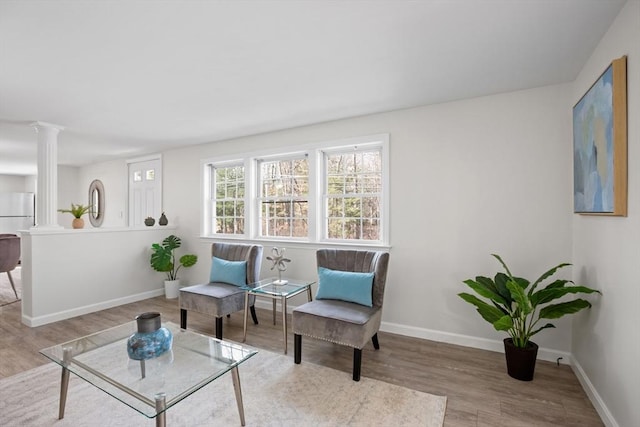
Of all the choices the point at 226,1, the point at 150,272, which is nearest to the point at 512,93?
the point at 226,1

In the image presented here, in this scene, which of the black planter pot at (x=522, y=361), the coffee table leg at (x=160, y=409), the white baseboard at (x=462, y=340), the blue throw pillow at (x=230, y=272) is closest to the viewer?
the coffee table leg at (x=160, y=409)

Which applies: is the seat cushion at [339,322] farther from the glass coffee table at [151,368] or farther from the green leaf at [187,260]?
the green leaf at [187,260]

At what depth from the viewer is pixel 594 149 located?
203 cm

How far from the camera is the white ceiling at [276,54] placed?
173 centimetres

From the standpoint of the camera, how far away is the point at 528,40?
2016 millimetres

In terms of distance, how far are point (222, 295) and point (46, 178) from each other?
2672mm

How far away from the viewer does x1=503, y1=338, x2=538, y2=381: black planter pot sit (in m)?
2.34

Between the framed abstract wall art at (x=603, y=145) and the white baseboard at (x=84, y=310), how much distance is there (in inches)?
209

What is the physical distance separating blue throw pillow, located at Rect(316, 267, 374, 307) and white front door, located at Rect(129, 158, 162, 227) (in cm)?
379

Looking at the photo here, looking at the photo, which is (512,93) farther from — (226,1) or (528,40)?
(226,1)

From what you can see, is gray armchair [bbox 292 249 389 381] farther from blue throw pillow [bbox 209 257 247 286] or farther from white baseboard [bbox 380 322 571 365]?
blue throw pillow [bbox 209 257 247 286]

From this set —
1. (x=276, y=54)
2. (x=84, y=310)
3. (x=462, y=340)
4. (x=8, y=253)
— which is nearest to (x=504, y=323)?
(x=462, y=340)

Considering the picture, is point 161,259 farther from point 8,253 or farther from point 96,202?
point 96,202

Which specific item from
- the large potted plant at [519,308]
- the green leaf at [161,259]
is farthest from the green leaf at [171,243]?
the large potted plant at [519,308]
